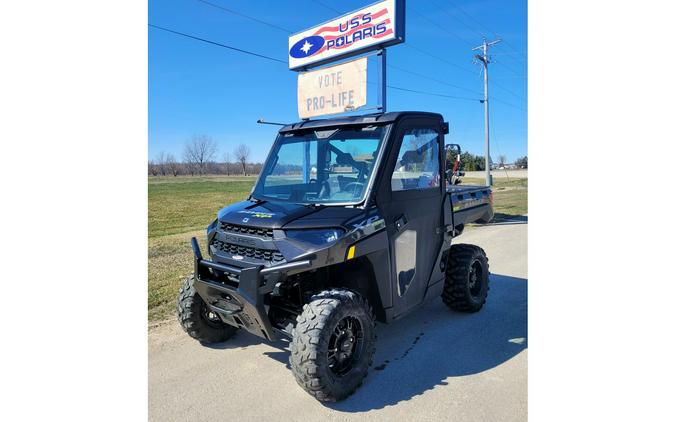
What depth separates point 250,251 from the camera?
3.25 meters

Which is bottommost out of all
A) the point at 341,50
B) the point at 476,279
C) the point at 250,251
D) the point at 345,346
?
the point at 345,346

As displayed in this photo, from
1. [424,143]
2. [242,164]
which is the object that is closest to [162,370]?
[424,143]

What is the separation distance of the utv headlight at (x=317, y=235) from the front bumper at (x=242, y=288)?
0.18 meters

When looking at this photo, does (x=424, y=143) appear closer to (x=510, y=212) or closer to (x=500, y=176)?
(x=510, y=212)

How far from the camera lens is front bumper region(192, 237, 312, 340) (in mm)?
2928

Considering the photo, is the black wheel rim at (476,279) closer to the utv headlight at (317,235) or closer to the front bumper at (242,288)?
the utv headlight at (317,235)

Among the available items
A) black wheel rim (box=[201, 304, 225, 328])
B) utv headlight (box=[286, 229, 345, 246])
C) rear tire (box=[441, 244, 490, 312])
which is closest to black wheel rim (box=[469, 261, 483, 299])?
rear tire (box=[441, 244, 490, 312])

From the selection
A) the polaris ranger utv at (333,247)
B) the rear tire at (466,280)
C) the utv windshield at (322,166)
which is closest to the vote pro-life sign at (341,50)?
the polaris ranger utv at (333,247)

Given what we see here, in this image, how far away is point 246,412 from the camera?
283 cm

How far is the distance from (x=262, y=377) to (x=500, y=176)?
4926 cm

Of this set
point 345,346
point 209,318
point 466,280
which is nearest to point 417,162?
point 466,280

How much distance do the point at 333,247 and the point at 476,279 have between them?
2636 mm

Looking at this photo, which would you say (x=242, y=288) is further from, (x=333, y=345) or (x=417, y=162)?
(x=417, y=162)

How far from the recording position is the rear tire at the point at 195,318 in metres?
3.72
